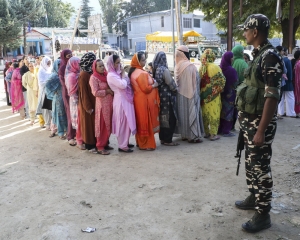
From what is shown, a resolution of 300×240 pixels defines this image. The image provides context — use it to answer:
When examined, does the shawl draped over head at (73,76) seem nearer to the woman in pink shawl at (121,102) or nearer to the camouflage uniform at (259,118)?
the woman in pink shawl at (121,102)

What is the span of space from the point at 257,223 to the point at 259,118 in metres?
0.90

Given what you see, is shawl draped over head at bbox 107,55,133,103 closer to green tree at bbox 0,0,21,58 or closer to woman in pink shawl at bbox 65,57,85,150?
woman in pink shawl at bbox 65,57,85,150

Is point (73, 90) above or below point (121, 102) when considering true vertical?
above

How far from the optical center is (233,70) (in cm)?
562

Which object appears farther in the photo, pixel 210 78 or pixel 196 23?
pixel 196 23

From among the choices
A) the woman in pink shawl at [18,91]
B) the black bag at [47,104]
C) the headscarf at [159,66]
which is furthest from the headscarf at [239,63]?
the woman in pink shawl at [18,91]

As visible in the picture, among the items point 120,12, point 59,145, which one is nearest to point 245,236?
point 59,145

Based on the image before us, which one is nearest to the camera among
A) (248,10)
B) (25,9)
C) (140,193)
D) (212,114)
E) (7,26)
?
(140,193)

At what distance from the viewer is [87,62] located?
198 inches

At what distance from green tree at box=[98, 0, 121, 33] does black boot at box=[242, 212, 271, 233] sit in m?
52.1

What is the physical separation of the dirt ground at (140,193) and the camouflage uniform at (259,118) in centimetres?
42

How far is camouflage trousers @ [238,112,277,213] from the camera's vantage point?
263 cm

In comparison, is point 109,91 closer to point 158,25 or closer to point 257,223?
point 257,223

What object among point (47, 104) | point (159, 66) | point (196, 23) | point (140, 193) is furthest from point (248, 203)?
point (196, 23)
